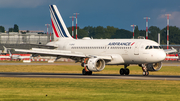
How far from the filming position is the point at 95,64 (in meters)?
45.5

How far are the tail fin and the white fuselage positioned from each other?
249 inches

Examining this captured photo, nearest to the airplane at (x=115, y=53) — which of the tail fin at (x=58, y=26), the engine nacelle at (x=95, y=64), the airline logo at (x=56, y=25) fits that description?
the engine nacelle at (x=95, y=64)

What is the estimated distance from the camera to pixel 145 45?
46.3 metres

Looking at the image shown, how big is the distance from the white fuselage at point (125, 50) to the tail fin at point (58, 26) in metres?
6.33

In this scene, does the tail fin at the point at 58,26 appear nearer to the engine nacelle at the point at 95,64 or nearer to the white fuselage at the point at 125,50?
the white fuselage at the point at 125,50

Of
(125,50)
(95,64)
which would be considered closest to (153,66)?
(125,50)

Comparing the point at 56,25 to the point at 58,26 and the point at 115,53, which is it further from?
the point at 115,53

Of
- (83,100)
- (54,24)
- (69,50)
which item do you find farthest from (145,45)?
(83,100)

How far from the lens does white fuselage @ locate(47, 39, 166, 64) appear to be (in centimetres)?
4538

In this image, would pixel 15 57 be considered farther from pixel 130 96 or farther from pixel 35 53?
pixel 130 96

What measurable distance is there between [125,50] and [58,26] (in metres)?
17.5

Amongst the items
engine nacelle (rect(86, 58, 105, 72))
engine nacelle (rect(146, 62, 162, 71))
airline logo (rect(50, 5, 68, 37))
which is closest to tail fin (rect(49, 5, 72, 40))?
airline logo (rect(50, 5, 68, 37))

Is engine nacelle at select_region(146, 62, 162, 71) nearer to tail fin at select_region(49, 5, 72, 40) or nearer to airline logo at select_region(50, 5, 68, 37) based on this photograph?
tail fin at select_region(49, 5, 72, 40)

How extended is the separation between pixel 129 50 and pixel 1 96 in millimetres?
26991
